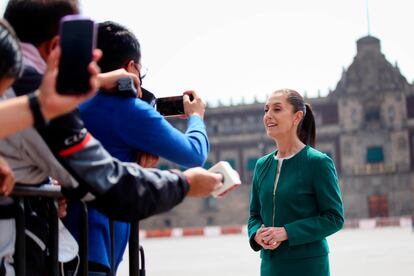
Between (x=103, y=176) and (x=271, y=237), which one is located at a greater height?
(x=103, y=176)

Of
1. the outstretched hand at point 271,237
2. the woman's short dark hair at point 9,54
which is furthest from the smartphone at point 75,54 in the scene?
the outstretched hand at point 271,237

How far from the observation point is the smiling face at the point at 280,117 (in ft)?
11.5

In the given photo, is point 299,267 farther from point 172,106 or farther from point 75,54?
point 75,54

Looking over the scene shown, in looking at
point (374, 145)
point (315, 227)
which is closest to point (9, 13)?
point (315, 227)

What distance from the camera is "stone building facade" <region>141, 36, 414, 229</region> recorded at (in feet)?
146

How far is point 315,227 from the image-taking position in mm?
3262

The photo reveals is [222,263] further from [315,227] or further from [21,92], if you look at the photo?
[21,92]

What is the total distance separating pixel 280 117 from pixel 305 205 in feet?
1.66

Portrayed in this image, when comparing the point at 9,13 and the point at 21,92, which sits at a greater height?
the point at 9,13

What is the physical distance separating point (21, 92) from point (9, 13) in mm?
286

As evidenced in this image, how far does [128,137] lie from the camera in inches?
87.5

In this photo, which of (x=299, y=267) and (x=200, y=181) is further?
(x=299, y=267)

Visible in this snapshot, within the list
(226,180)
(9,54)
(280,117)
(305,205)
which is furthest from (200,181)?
(280,117)

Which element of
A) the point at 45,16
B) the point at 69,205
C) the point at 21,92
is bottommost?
the point at 69,205
